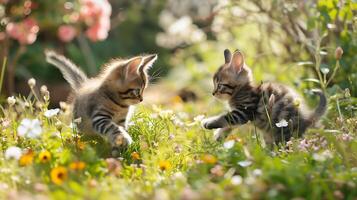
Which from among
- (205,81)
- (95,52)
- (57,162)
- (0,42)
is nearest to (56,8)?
(0,42)

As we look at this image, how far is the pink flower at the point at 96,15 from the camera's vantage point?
923cm

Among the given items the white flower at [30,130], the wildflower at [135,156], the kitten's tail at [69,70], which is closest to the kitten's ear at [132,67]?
the wildflower at [135,156]

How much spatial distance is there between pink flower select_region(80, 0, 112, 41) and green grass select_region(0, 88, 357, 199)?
4196mm

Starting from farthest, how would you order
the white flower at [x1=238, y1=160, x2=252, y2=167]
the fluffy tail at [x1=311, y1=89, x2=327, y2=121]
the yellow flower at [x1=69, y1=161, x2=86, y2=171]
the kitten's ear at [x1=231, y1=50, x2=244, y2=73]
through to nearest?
the kitten's ear at [x1=231, y1=50, x2=244, y2=73] < the fluffy tail at [x1=311, y1=89, x2=327, y2=121] < the white flower at [x1=238, y1=160, x2=252, y2=167] < the yellow flower at [x1=69, y1=161, x2=86, y2=171]

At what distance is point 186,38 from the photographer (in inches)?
457

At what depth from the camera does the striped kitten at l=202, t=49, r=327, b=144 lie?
17.5 feet

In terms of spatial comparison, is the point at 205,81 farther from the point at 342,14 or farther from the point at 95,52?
the point at 342,14

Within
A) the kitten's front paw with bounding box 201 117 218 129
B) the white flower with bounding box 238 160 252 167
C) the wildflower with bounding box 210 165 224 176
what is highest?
the kitten's front paw with bounding box 201 117 218 129

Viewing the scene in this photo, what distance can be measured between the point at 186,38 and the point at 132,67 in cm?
642

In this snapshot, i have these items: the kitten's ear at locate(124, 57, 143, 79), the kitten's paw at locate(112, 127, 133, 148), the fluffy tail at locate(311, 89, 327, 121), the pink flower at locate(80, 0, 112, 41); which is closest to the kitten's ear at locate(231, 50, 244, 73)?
the fluffy tail at locate(311, 89, 327, 121)

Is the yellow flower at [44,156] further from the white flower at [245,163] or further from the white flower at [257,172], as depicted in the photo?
the white flower at [257,172]

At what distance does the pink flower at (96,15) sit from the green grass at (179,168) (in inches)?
165

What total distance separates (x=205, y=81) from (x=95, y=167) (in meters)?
6.73

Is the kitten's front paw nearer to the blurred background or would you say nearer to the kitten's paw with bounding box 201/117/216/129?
the kitten's paw with bounding box 201/117/216/129
